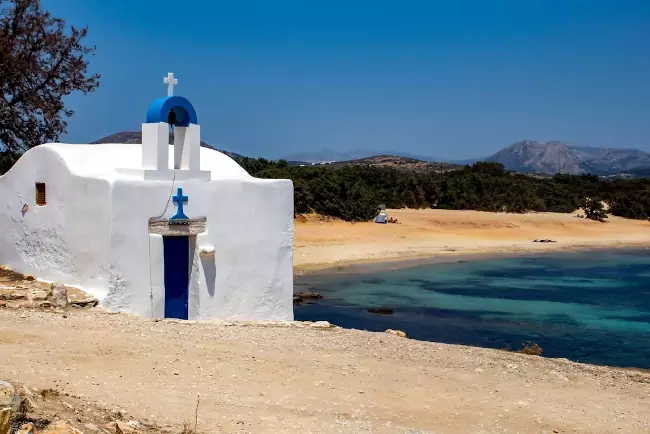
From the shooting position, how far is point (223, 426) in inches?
292

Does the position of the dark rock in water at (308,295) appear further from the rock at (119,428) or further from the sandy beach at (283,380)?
the rock at (119,428)

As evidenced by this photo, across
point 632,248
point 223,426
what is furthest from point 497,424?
point 632,248

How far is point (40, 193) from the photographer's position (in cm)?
1442

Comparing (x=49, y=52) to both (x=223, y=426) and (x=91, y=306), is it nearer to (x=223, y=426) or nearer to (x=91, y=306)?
(x=91, y=306)

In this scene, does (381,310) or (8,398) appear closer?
(8,398)

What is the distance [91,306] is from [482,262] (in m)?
22.9

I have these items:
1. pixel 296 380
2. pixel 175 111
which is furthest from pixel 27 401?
pixel 175 111

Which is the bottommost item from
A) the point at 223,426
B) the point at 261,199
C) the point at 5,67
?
the point at 223,426

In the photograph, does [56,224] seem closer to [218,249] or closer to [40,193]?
[40,193]

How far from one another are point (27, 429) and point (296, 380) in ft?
A: 14.6

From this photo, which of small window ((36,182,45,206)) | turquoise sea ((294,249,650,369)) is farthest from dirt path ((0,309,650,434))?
turquoise sea ((294,249,650,369))

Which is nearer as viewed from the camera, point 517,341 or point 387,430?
point 387,430

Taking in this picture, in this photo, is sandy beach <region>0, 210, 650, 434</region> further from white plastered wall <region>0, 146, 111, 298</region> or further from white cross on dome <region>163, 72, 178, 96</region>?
white cross on dome <region>163, 72, 178, 96</region>

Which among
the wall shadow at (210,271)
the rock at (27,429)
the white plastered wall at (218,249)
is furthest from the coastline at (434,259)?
the rock at (27,429)
